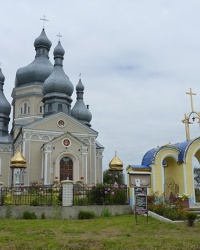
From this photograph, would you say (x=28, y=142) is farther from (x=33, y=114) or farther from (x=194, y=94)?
(x=194, y=94)

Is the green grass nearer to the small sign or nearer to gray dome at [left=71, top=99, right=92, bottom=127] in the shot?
the small sign

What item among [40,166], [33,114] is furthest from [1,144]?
[40,166]

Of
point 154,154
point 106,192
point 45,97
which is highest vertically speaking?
point 45,97

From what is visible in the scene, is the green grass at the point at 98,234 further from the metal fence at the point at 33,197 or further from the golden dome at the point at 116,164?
the golden dome at the point at 116,164

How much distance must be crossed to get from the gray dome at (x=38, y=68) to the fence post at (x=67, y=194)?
24.0 meters

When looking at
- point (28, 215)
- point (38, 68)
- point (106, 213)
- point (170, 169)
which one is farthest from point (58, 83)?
point (106, 213)

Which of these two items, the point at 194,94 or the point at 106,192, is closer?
the point at 106,192

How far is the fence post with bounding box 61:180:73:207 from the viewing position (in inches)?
587

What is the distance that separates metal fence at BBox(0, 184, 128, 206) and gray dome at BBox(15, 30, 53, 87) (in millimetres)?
23088

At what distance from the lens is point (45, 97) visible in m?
33.6

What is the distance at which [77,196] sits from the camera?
15.7 m

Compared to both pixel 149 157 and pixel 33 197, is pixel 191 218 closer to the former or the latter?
pixel 149 157

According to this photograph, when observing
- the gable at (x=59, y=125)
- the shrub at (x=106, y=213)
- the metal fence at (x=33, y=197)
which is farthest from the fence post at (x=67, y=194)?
the gable at (x=59, y=125)

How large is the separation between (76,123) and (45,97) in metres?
4.31
